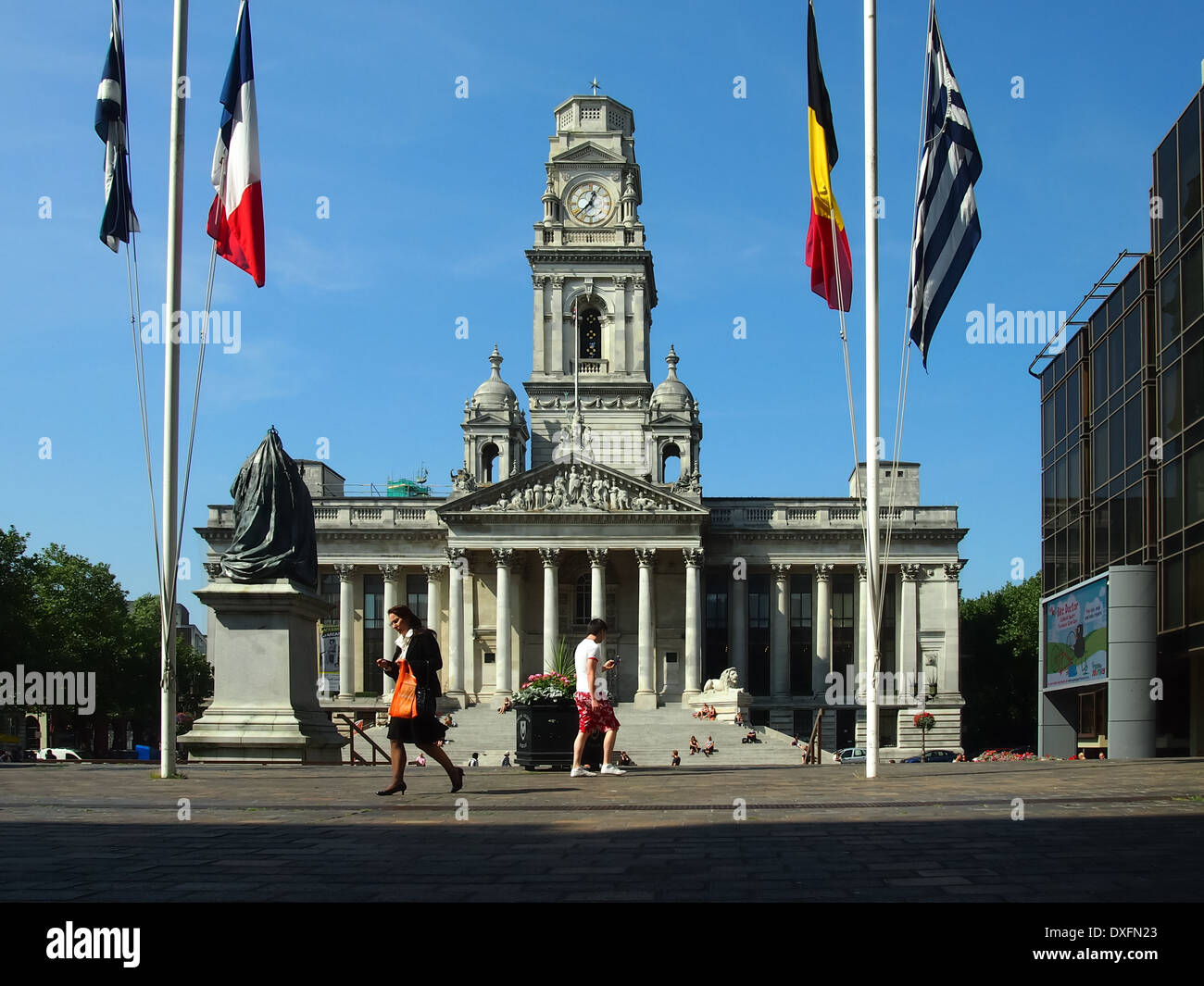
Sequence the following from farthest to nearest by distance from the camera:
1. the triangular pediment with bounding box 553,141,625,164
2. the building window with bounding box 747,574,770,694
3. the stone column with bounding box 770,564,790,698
→ the triangular pediment with bounding box 553,141,625,164
the building window with bounding box 747,574,770,694
the stone column with bounding box 770,564,790,698

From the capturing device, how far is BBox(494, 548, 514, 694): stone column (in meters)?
80.3

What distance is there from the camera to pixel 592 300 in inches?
3590

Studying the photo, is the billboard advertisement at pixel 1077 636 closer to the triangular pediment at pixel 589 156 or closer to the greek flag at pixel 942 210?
the greek flag at pixel 942 210

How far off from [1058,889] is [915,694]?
256 feet

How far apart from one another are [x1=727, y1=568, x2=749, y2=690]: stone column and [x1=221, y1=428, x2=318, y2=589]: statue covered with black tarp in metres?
62.5

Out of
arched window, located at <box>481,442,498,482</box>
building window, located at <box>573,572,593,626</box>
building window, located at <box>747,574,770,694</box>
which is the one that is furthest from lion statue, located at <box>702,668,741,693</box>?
arched window, located at <box>481,442,498,482</box>

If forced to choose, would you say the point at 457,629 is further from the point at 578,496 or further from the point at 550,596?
the point at 578,496

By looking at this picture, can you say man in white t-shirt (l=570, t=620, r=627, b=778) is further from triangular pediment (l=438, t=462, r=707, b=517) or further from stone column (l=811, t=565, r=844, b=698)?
stone column (l=811, t=565, r=844, b=698)

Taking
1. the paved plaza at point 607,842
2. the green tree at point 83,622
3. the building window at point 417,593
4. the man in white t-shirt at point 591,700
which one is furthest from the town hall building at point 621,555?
the paved plaza at point 607,842

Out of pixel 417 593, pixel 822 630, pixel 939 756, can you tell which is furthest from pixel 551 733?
pixel 417 593

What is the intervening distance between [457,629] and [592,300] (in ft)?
77.7

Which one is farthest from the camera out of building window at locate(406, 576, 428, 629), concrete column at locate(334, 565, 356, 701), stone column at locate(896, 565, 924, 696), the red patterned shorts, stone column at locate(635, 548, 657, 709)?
building window at locate(406, 576, 428, 629)

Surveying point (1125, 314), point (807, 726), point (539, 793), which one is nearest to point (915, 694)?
point (807, 726)
